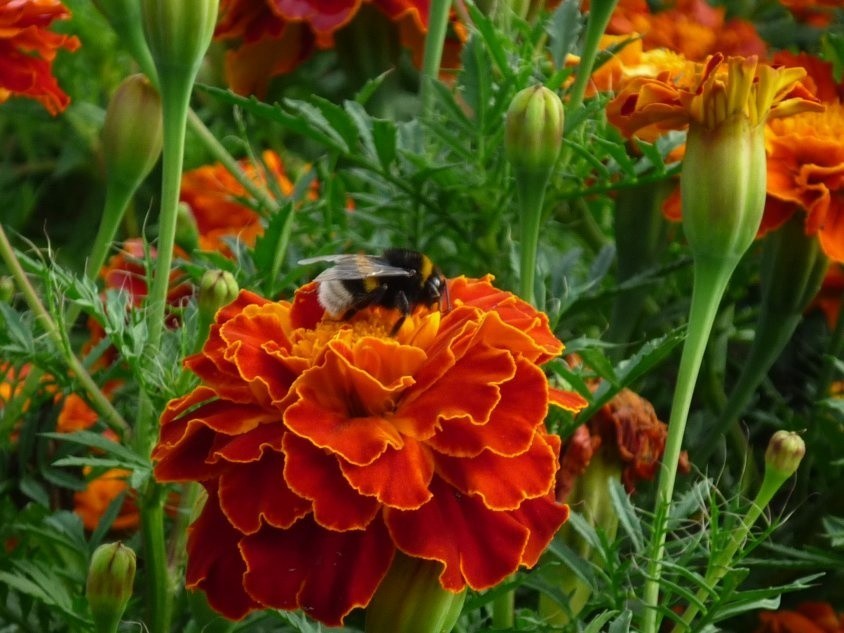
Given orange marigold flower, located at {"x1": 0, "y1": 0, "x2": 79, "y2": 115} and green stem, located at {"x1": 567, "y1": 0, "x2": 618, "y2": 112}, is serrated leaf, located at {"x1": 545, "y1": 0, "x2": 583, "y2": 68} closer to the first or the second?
green stem, located at {"x1": 567, "y1": 0, "x2": 618, "y2": 112}

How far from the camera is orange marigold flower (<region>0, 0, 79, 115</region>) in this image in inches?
29.5

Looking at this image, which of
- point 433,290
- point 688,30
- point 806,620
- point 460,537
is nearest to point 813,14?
point 688,30

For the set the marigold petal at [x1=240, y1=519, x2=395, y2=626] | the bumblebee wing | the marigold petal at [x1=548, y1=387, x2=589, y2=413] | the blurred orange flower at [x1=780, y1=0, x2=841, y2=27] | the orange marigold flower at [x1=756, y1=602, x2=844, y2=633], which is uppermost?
the bumblebee wing

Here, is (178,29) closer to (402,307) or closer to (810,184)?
(402,307)

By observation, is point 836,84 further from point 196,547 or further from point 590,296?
point 196,547

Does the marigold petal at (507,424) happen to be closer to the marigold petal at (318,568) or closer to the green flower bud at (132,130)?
the marigold petal at (318,568)

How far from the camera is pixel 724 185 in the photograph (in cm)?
58

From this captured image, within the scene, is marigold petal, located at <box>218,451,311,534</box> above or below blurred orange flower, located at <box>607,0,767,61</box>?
above

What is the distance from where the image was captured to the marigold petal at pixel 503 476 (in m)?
0.50

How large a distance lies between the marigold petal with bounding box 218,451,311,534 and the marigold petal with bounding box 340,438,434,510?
0.02 m

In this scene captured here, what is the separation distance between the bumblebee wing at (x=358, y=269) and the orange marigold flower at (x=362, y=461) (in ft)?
0.13

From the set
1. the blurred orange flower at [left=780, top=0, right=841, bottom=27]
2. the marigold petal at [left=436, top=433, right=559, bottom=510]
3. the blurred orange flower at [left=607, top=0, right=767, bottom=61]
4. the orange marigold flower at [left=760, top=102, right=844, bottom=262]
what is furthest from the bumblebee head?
the blurred orange flower at [left=780, top=0, right=841, bottom=27]

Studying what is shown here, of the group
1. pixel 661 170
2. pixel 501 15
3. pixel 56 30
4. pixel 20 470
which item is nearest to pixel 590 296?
pixel 661 170

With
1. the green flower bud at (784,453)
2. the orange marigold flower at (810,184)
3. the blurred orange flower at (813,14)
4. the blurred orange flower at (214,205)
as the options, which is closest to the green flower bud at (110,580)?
the green flower bud at (784,453)
